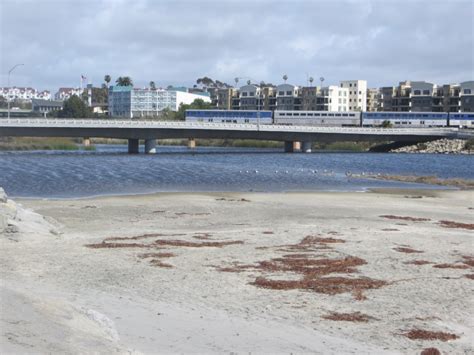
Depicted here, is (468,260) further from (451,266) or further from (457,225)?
(457,225)

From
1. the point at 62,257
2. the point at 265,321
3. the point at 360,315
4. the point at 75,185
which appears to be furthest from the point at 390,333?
the point at 75,185

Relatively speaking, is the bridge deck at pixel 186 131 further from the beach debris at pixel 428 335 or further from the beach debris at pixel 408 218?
the beach debris at pixel 428 335

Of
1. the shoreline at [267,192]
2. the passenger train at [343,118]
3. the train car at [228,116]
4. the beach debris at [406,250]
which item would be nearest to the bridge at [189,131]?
the passenger train at [343,118]

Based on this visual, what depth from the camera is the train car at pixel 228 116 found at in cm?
17788

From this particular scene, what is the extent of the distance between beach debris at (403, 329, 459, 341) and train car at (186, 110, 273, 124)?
16399 cm

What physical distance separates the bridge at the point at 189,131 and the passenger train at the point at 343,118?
95.2 ft

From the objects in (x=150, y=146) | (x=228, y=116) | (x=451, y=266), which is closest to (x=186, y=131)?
(x=150, y=146)

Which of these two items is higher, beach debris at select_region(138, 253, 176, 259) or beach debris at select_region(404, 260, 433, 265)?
beach debris at select_region(404, 260, 433, 265)

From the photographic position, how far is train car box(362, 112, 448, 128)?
17138 centimetres

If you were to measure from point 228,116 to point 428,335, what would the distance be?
16758 cm

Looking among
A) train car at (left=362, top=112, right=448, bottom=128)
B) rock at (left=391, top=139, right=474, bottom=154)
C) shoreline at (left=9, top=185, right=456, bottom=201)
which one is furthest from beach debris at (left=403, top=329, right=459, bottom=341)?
train car at (left=362, top=112, right=448, bottom=128)

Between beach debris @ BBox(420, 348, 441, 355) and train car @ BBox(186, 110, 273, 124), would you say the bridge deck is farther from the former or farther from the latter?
beach debris @ BBox(420, 348, 441, 355)

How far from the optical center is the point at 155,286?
17594mm

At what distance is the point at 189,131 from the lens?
119625mm
